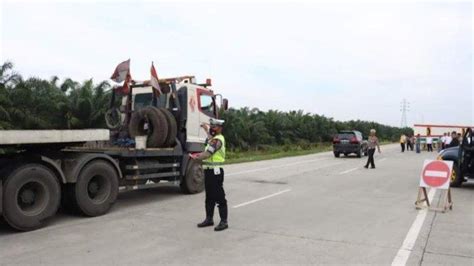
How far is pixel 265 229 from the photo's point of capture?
7.47 m

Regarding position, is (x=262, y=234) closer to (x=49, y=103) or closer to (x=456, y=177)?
(x=456, y=177)

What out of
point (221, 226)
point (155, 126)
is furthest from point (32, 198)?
point (155, 126)

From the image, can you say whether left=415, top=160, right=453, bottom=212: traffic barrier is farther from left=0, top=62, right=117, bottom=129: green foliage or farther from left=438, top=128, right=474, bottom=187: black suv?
left=0, top=62, right=117, bottom=129: green foliage

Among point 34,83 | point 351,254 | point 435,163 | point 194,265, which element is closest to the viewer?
point 194,265

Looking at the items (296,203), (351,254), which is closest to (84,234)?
(351,254)

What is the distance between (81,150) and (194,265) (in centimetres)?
464

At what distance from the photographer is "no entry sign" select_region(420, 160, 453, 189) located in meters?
9.75

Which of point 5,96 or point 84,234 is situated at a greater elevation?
point 5,96

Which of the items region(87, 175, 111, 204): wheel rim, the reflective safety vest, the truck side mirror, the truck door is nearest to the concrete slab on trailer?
region(87, 175, 111, 204): wheel rim

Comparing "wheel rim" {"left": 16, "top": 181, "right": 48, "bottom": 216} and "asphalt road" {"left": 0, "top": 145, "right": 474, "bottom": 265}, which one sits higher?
"wheel rim" {"left": 16, "top": 181, "right": 48, "bottom": 216}

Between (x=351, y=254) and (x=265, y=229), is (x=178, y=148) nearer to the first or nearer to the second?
(x=265, y=229)

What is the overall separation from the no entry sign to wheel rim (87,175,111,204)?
640 centimetres

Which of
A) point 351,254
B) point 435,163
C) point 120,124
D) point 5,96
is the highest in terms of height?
point 5,96

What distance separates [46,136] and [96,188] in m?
1.74
